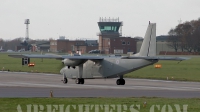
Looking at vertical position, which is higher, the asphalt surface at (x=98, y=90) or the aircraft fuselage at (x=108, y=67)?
the aircraft fuselage at (x=108, y=67)

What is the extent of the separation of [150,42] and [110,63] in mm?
3810

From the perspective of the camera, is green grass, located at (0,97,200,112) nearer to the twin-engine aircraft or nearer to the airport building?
the twin-engine aircraft

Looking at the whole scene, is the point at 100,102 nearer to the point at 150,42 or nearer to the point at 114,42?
the point at 150,42

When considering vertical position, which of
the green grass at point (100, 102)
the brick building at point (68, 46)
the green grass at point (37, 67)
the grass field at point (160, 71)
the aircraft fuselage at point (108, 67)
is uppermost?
the brick building at point (68, 46)

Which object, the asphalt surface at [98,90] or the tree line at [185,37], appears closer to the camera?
the asphalt surface at [98,90]

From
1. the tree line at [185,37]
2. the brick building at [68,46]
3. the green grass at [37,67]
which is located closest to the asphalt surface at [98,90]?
the green grass at [37,67]

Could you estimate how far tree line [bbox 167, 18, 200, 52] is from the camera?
14062cm

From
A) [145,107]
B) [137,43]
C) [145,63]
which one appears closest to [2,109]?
[145,107]

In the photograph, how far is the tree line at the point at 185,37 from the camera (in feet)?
461

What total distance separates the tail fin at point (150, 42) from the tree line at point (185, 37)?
98962mm

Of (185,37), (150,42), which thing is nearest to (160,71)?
(150,42)

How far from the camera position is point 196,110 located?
76.8 feet

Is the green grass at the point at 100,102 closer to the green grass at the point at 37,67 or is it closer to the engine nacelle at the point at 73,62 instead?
the engine nacelle at the point at 73,62

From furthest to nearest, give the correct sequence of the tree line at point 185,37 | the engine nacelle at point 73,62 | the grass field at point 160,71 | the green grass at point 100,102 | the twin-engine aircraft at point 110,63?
the tree line at point 185,37, the grass field at point 160,71, the engine nacelle at point 73,62, the twin-engine aircraft at point 110,63, the green grass at point 100,102
